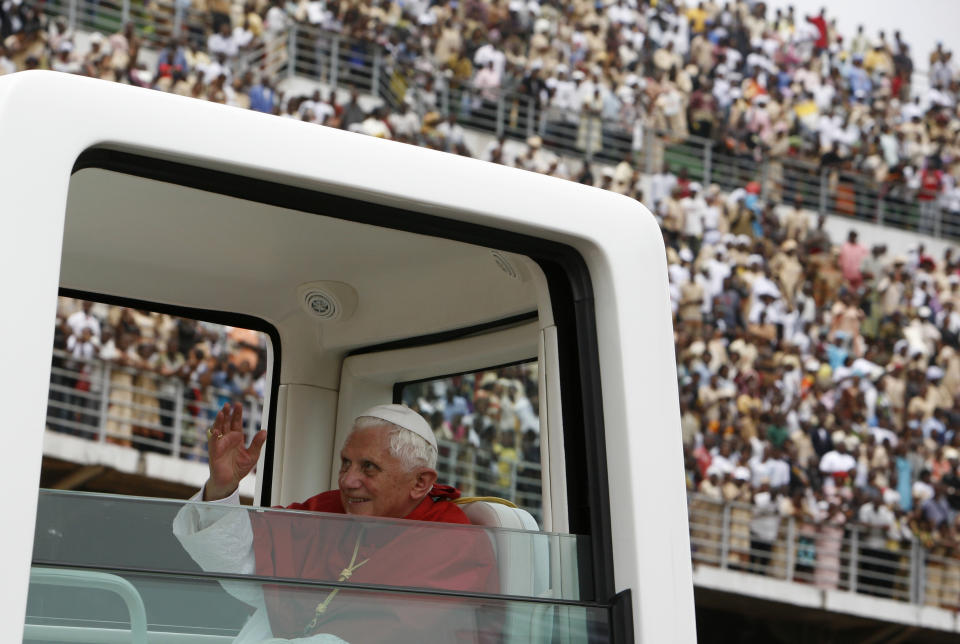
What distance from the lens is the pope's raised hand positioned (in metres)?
1.81

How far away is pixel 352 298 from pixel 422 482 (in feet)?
1.52

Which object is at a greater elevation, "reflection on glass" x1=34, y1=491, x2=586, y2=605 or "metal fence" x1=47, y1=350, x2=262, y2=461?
"metal fence" x1=47, y1=350, x2=262, y2=461

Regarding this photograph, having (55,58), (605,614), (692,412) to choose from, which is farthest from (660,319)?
(55,58)

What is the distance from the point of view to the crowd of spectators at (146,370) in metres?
10.7

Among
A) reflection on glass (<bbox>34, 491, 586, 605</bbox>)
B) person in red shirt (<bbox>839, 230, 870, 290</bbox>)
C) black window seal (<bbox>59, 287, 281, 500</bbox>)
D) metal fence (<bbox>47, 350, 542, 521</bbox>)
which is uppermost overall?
person in red shirt (<bbox>839, 230, 870, 290</bbox>)

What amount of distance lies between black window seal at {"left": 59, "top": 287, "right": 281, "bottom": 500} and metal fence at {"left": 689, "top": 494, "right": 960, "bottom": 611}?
952 centimetres

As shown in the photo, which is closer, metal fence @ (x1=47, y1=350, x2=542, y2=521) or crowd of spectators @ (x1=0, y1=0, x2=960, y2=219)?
metal fence @ (x1=47, y1=350, x2=542, y2=521)

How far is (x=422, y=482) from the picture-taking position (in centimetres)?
225

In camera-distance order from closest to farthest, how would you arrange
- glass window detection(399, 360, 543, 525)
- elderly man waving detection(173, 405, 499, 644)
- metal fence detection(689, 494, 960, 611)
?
1. elderly man waving detection(173, 405, 499, 644)
2. glass window detection(399, 360, 543, 525)
3. metal fence detection(689, 494, 960, 611)

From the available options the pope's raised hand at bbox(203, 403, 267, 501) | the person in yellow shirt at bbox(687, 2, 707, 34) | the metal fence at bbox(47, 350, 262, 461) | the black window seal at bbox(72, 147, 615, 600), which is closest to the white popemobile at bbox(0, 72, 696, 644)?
the black window seal at bbox(72, 147, 615, 600)

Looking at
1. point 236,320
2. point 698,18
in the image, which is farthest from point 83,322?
point 698,18

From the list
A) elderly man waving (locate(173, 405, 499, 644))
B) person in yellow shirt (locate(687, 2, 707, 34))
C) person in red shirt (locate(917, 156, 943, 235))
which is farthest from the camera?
person in red shirt (locate(917, 156, 943, 235))

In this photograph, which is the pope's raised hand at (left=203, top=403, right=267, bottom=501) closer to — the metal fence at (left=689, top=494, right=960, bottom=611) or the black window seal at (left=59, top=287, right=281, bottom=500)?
the black window seal at (left=59, top=287, right=281, bottom=500)

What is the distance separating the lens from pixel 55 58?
12.6 meters
